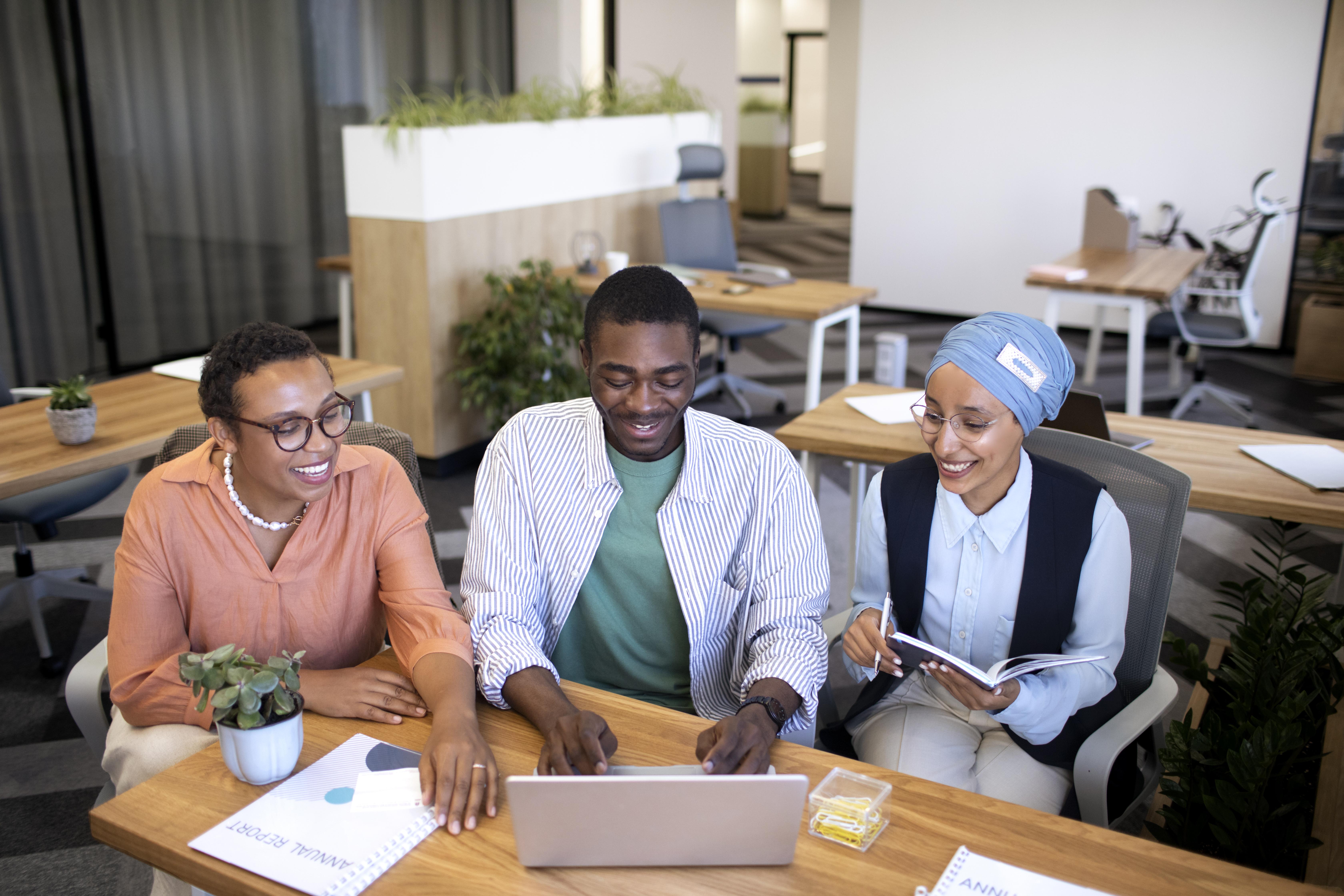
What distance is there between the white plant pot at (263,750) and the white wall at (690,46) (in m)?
7.37

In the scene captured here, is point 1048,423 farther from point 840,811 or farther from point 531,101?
point 531,101

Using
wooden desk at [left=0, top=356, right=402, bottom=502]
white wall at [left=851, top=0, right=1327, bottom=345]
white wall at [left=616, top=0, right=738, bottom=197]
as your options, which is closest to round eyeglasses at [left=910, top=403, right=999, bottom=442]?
wooden desk at [left=0, top=356, right=402, bottom=502]

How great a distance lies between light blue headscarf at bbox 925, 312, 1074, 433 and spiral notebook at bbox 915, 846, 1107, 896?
77 centimetres

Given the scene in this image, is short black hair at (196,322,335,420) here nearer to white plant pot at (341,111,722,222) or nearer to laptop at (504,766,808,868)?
laptop at (504,766,808,868)

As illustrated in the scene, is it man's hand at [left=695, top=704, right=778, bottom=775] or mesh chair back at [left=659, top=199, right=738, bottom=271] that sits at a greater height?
mesh chair back at [left=659, top=199, right=738, bottom=271]

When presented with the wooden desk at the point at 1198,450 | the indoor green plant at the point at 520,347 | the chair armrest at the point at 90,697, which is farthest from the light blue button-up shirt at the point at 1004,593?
the indoor green plant at the point at 520,347

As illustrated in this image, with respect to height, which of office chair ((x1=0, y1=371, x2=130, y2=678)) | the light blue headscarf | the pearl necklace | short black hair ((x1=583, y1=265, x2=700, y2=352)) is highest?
short black hair ((x1=583, y1=265, x2=700, y2=352))

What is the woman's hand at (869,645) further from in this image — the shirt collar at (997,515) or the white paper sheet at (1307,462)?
the white paper sheet at (1307,462)

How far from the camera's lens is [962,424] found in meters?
1.76

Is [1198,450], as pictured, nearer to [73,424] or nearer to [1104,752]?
[1104,752]

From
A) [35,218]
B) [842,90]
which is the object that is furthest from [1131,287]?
[842,90]

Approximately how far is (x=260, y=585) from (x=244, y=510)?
0.38 ft

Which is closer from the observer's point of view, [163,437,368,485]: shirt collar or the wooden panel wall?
[163,437,368,485]: shirt collar

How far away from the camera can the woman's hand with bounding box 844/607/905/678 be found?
168 cm
